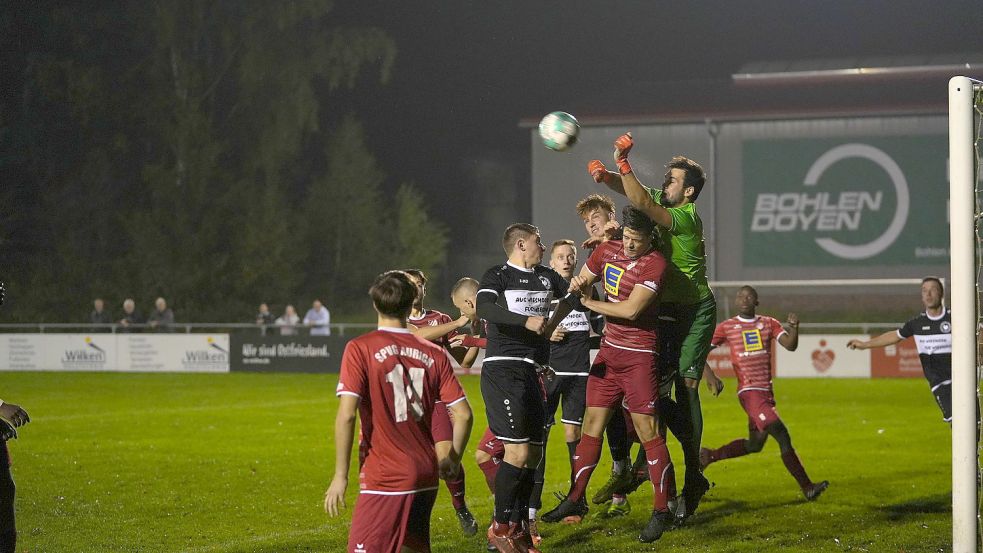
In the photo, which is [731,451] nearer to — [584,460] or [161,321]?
[584,460]

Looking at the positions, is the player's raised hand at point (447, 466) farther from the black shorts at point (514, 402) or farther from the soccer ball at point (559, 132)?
→ the soccer ball at point (559, 132)

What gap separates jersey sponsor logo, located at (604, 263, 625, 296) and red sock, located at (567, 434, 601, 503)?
1.11 metres

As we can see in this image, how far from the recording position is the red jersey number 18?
5.18 metres

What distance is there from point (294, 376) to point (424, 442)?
2116 centimetres

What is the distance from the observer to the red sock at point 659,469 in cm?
792

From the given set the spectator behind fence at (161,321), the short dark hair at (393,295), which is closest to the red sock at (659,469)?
the short dark hair at (393,295)

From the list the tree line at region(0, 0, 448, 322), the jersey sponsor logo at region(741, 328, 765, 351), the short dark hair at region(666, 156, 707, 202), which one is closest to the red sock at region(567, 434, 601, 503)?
the short dark hair at region(666, 156, 707, 202)

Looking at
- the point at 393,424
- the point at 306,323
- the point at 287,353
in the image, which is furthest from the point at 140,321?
the point at 393,424

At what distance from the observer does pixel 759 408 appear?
33.1ft

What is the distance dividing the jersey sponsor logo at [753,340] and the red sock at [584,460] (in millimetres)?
2536

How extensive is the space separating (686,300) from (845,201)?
31.2 meters

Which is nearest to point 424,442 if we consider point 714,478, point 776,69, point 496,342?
point 496,342

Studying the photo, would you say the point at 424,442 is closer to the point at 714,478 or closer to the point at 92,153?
the point at 714,478

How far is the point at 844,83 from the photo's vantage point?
39.4 m
